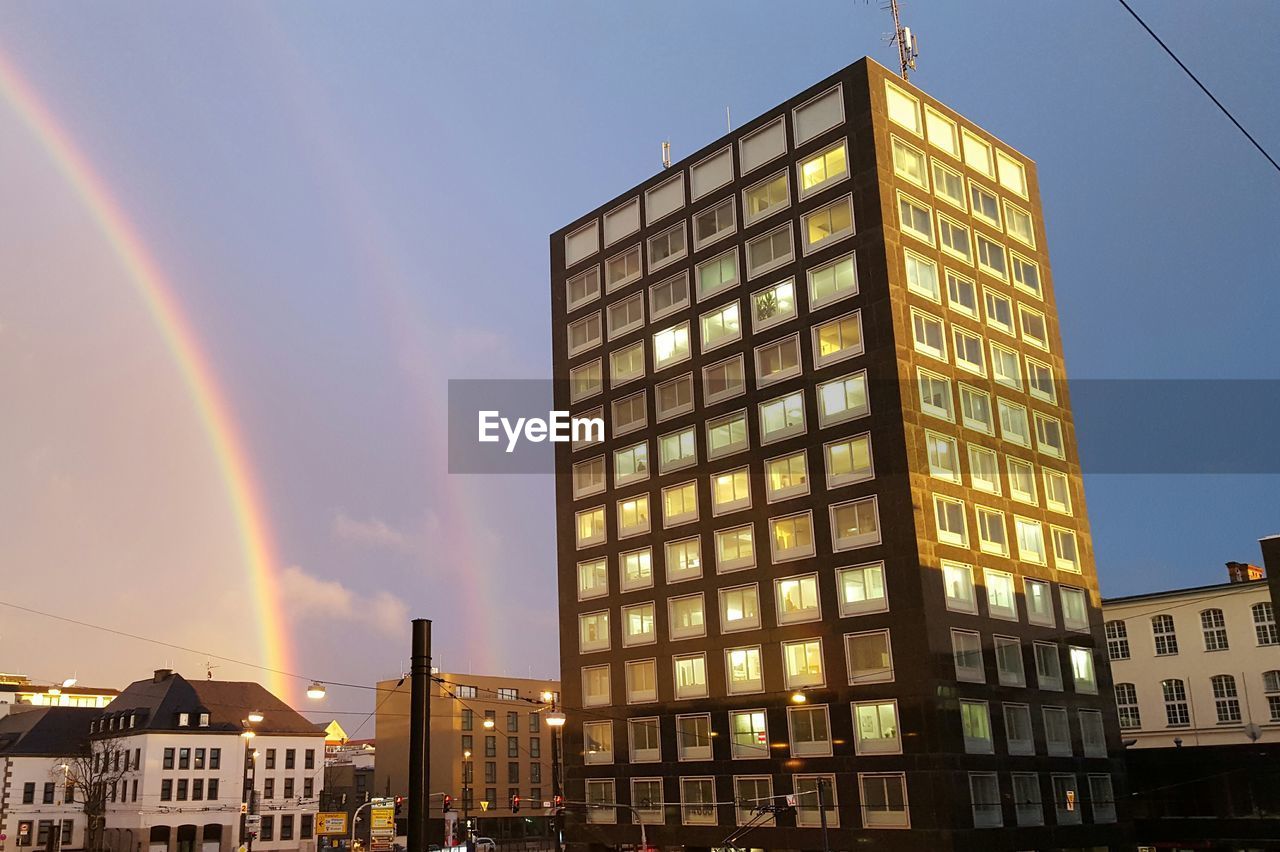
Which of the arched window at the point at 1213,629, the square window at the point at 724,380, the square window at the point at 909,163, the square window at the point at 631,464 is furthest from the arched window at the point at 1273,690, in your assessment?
the square window at the point at 631,464

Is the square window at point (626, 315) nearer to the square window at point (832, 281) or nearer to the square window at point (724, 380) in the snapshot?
the square window at point (724, 380)

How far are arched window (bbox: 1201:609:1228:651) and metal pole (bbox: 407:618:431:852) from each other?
88.1 m

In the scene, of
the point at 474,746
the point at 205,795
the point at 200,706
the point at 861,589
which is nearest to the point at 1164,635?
the point at 861,589

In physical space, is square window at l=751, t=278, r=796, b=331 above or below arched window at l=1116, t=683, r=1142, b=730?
above

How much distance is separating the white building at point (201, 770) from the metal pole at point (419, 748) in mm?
101451

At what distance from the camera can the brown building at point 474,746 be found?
472 feet

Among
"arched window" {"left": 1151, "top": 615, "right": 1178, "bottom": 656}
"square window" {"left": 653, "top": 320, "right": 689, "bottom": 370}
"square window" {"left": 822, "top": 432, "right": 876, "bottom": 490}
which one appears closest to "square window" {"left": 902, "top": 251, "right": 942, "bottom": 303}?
"square window" {"left": 822, "top": 432, "right": 876, "bottom": 490}

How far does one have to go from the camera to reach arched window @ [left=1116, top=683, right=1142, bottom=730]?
317ft

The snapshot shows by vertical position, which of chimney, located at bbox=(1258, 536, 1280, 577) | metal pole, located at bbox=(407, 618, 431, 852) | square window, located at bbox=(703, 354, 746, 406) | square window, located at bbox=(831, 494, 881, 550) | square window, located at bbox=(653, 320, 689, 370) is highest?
→ square window, located at bbox=(653, 320, 689, 370)

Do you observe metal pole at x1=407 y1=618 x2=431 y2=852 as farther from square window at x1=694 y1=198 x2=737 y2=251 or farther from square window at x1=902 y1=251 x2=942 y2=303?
square window at x1=694 y1=198 x2=737 y2=251

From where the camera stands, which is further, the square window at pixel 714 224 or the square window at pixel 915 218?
the square window at pixel 714 224

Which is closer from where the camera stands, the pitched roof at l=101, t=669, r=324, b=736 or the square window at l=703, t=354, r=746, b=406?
the square window at l=703, t=354, r=746, b=406

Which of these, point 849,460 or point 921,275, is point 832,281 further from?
point 849,460

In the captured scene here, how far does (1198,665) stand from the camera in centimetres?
9288
